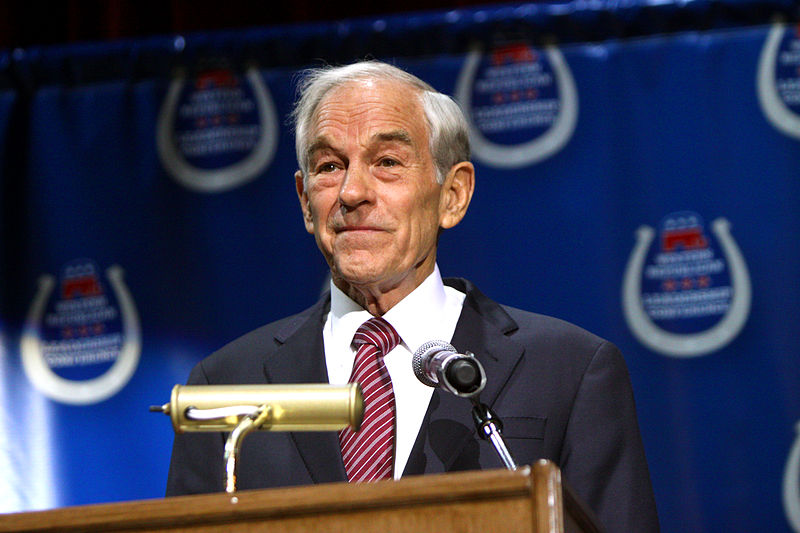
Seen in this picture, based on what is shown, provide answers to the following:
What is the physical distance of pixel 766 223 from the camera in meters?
2.62

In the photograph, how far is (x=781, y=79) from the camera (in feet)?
8.75

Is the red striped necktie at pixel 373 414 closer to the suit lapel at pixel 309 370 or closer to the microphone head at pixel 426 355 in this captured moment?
the suit lapel at pixel 309 370

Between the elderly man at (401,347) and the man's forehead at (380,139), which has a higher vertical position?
the man's forehead at (380,139)

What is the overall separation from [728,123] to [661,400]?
0.69m

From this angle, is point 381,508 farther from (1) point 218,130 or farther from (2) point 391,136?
(1) point 218,130

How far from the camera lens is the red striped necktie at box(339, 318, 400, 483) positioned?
167 cm

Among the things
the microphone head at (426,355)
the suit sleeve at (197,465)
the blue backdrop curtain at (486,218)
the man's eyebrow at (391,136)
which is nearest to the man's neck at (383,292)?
the man's eyebrow at (391,136)

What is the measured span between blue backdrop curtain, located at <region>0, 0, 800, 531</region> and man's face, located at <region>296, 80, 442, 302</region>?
84 centimetres

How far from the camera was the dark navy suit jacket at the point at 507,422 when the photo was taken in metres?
1.67

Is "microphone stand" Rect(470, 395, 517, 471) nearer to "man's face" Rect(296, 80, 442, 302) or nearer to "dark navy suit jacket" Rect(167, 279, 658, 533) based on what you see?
"dark navy suit jacket" Rect(167, 279, 658, 533)

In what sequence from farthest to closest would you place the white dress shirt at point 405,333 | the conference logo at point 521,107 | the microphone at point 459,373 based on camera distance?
1. the conference logo at point 521,107
2. the white dress shirt at point 405,333
3. the microphone at point 459,373

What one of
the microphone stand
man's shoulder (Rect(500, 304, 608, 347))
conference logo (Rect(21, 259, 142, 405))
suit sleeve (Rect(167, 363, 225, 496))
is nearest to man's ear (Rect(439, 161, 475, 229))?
man's shoulder (Rect(500, 304, 608, 347))

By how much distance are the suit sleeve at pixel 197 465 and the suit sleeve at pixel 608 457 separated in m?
0.57

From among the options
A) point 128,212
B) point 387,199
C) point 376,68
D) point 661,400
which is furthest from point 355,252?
point 128,212
